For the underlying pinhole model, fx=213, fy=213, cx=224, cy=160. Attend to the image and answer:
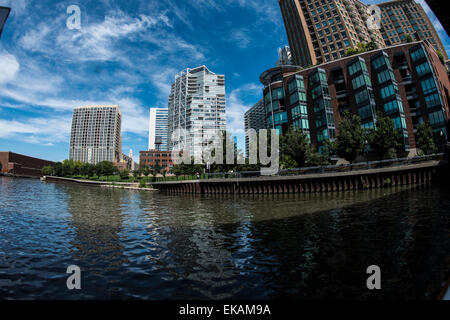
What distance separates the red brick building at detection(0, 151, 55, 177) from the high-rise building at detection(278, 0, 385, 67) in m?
172

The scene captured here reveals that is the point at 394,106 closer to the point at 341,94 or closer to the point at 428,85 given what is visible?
the point at 428,85

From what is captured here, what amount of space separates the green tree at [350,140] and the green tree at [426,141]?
14035 mm

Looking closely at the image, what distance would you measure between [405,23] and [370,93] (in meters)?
91.2

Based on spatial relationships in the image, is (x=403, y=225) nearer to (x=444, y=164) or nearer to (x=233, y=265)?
(x=233, y=265)

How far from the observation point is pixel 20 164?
13625cm

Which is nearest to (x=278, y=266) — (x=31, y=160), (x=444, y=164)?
(x=444, y=164)

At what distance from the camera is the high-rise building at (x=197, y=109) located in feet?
590

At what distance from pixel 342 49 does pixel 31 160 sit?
202 meters

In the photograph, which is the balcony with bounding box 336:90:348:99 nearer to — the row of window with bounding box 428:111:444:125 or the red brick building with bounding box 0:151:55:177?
the row of window with bounding box 428:111:444:125

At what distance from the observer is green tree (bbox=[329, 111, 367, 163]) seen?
3828cm

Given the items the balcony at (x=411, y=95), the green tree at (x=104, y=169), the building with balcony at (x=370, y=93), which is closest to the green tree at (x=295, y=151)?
the building with balcony at (x=370, y=93)

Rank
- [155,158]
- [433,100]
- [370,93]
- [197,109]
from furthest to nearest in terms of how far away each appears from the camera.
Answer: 1. [197,109]
2. [155,158]
3. [370,93]
4. [433,100]

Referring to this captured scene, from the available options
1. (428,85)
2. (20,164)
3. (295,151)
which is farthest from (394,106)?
(20,164)
